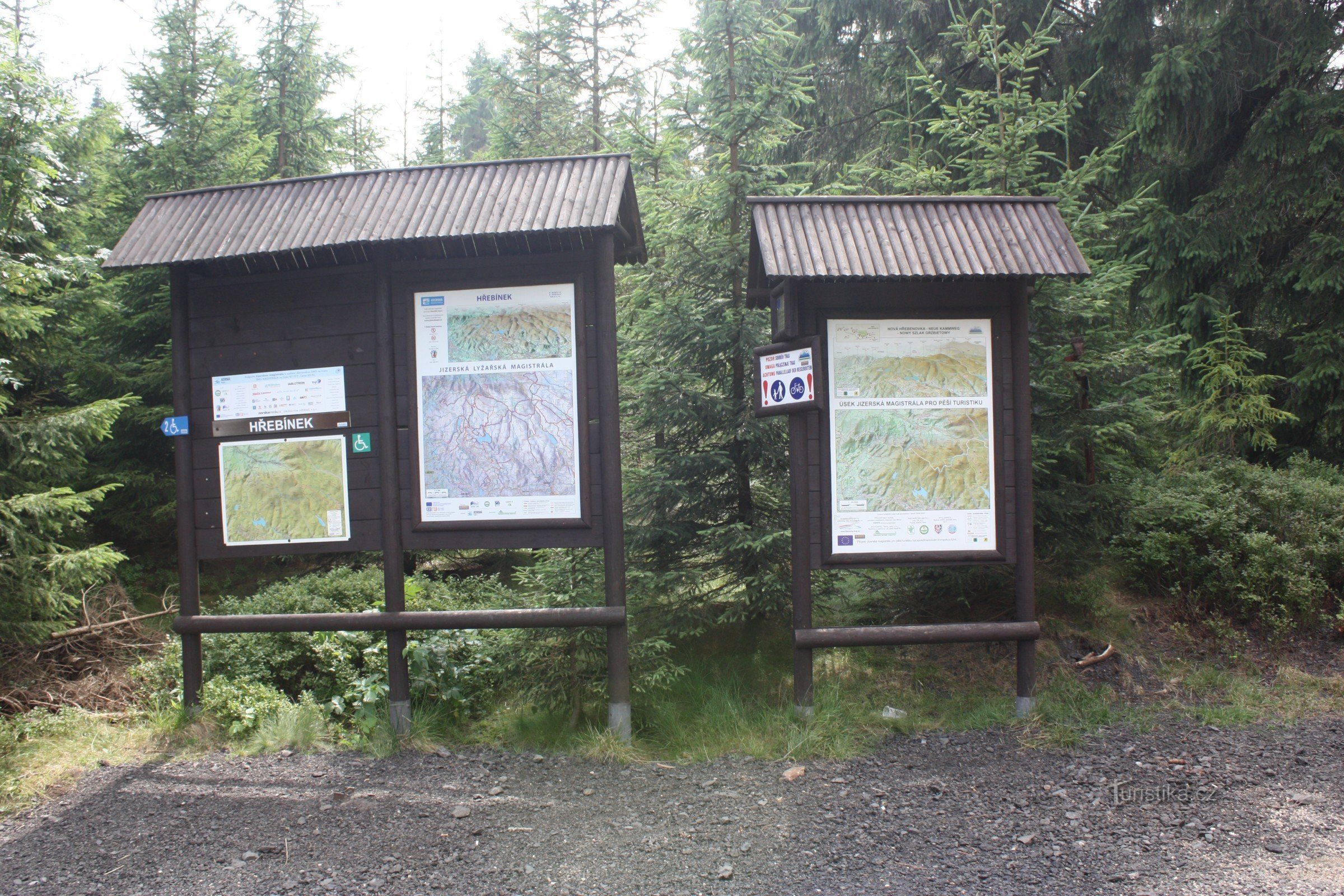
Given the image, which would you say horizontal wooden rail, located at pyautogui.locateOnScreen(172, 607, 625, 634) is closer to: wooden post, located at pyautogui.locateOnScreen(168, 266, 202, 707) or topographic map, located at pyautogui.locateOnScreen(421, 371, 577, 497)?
wooden post, located at pyautogui.locateOnScreen(168, 266, 202, 707)

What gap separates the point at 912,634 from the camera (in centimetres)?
550

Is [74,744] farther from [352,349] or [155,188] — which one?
[155,188]

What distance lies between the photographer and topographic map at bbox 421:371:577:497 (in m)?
5.48

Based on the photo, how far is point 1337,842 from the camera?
12.3ft

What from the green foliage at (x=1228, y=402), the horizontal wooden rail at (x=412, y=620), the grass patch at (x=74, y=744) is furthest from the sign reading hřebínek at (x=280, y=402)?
the green foliage at (x=1228, y=402)

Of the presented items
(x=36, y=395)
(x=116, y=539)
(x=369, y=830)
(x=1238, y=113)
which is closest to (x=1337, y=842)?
(x=369, y=830)

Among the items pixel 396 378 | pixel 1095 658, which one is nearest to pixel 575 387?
pixel 396 378

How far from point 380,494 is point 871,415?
345 cm

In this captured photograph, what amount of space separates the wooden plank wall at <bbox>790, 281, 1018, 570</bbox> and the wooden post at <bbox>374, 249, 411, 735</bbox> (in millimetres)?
2766

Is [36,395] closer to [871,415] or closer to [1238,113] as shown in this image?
[871,415]

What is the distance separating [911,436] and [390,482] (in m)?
3.61

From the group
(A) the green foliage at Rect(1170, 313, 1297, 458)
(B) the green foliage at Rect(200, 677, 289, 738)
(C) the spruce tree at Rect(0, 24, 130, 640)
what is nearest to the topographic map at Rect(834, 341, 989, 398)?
(A) the green foliage at Rect(1170, 313, 1297, 458)

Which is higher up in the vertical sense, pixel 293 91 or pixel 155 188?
pixel 293 91

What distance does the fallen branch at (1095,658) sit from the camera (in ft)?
21.1
